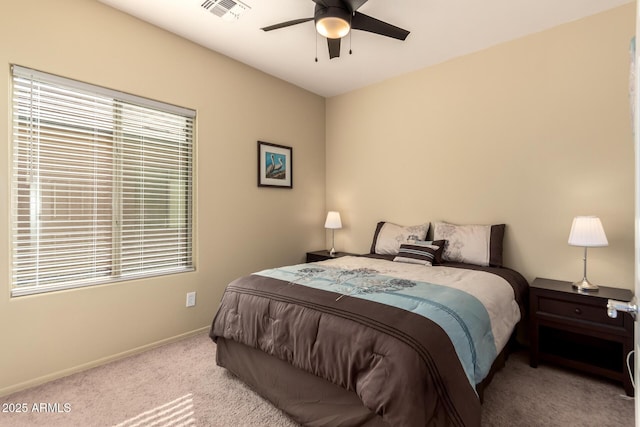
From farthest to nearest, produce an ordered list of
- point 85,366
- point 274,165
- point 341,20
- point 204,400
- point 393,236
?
point 274,165
point 393,236
point 85,366
point 341,20
point 204,400

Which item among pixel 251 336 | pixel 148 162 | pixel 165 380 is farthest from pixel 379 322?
pixel 148 162

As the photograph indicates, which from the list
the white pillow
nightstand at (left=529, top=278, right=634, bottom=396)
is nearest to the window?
the white pillow

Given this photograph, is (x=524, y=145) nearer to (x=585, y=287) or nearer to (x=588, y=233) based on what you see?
(x=588, y=233)

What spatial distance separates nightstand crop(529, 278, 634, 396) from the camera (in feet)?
7.06

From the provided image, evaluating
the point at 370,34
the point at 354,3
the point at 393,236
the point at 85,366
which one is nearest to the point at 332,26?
the point at 354,3

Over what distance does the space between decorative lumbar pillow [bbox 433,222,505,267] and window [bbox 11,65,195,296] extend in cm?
254

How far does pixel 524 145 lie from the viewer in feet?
9.57

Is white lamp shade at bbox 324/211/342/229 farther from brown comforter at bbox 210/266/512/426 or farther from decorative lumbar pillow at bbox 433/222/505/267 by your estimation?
brown comforter at bbox 210/266/512/426

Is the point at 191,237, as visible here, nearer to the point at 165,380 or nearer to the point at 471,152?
the point at 165,380

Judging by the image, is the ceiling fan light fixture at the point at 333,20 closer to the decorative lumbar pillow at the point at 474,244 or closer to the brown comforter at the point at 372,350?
the brown comforter at the point at 372,350

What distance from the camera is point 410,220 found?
146 inches

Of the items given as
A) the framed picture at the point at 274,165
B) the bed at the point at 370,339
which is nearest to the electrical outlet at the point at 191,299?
the bed at the point at 370,339

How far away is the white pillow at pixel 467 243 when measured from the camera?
2910 mm

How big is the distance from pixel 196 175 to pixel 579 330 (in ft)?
11.1
